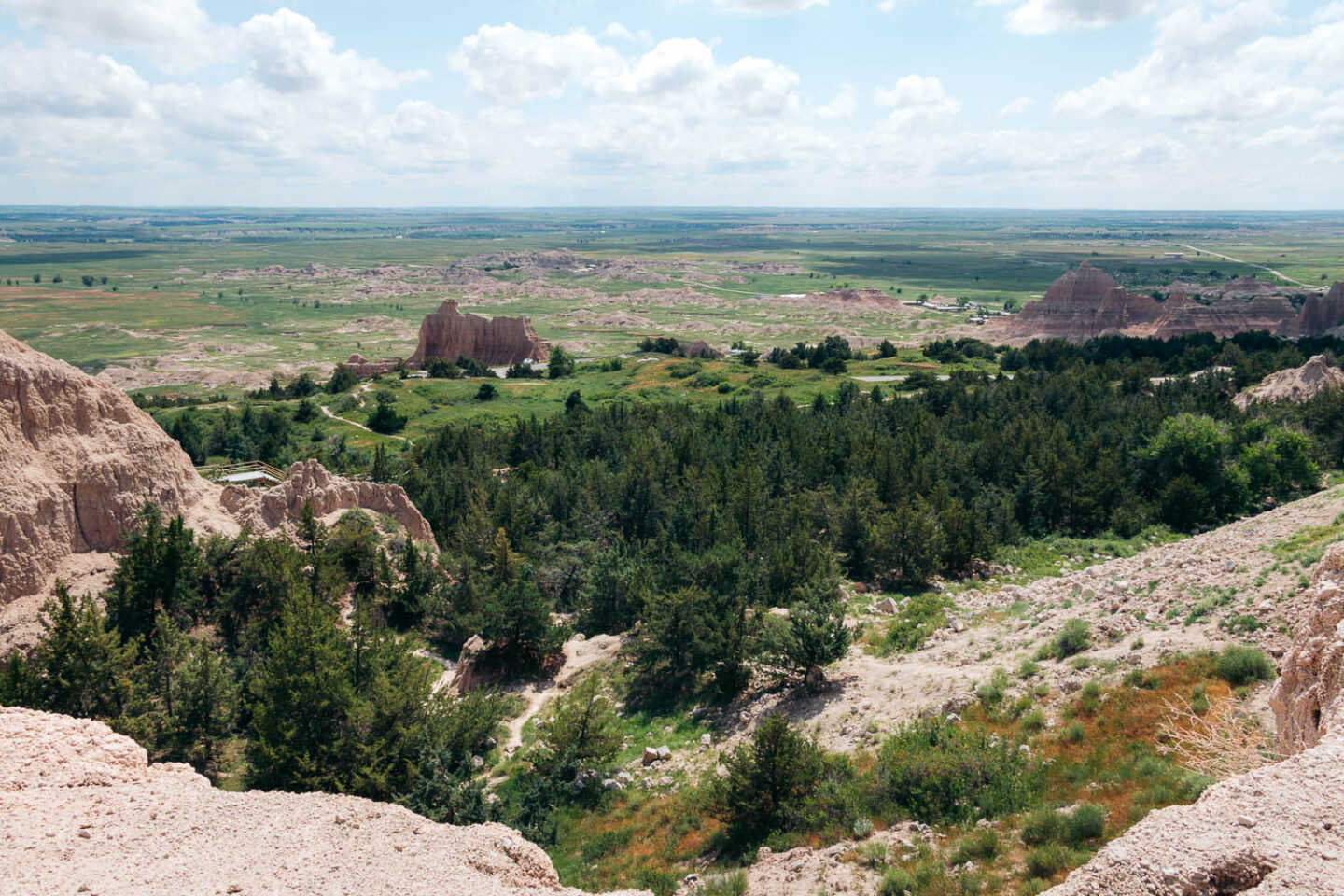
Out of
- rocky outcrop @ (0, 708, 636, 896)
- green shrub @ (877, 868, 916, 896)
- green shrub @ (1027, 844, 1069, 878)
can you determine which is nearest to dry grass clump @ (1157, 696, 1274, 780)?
green shrub @ (1027, 844, 1069, 878)

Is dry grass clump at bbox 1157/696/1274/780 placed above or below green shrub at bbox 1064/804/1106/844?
above

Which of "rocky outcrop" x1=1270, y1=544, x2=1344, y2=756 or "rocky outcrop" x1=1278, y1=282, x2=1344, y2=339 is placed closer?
"rocky outcrop" x1=1270, y1=544, x2=1344, y2=756

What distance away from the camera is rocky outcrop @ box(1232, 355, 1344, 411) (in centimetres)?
5900

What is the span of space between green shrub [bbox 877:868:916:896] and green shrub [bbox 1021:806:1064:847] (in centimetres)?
236

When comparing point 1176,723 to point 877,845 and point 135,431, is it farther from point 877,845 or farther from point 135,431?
point 135,431

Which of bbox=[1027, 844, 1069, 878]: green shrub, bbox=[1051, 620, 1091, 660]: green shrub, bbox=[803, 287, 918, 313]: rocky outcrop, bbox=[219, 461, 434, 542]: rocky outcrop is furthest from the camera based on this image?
bbox=[803, 287, 918, 313]: rocky outcrop

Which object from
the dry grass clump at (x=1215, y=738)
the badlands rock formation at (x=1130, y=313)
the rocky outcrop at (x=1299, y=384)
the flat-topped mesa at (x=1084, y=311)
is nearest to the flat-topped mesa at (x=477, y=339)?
the badlands rock formation at (x=1130, y=313)

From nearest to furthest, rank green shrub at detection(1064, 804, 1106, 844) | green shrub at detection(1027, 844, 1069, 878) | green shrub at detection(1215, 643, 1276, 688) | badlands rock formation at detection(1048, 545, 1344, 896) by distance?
badlands rock formation at detection(1048, 545, 1344, 896) < green shrub at detection(1027, 844, 1069, 878) < green shrub at detection(1064, 804, 1106, 844) < green shrub at detection(1215, 643, 1276, 688)

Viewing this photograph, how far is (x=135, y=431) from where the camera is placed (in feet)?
101

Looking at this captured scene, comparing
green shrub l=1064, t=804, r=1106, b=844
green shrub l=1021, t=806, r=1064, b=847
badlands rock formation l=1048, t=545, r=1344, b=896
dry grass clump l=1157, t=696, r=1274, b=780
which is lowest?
green shrub l=1021, t=806, r=1064, b=847

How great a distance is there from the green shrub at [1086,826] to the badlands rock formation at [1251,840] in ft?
10.7

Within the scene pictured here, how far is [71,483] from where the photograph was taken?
2812cm

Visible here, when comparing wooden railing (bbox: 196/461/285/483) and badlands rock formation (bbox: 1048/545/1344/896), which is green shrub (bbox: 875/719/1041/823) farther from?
wooden railing (bbox: 196/461/285/483)

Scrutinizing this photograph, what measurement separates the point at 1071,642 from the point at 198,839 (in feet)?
69.8
